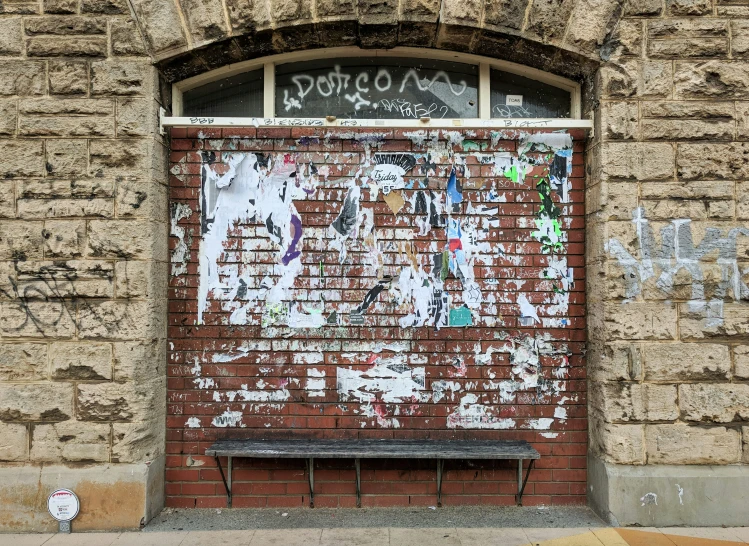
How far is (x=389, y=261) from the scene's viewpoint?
4.92 meters

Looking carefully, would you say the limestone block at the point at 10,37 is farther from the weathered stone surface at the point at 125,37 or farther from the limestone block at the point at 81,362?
the limestone block at the point at 81,362

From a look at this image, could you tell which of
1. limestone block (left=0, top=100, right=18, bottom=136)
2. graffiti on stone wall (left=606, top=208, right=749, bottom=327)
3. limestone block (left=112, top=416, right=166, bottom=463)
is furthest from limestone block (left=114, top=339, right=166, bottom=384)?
graffiti on stone wall (left=606, top=208, right=749, bottom=327)

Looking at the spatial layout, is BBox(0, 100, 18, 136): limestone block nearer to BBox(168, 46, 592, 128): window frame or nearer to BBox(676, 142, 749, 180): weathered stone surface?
BBox(168, 46, 592, 128): window frame

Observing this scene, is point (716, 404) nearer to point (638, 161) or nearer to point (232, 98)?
point (638, 161)

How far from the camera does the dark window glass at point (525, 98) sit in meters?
5.09

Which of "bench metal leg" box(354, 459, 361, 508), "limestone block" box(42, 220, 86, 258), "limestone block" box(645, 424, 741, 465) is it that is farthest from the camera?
"bench metal leg" box(354, 459, 361, 508)

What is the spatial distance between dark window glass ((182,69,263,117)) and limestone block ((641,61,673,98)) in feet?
10.7

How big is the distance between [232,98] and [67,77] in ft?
4.29

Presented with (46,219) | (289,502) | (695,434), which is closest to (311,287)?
(289,502)

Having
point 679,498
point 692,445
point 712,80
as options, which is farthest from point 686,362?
point 712,80

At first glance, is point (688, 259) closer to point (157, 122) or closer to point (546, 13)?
point (546, 13)

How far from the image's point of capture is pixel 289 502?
4.80 metres

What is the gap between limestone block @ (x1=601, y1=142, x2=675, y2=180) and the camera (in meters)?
4.58

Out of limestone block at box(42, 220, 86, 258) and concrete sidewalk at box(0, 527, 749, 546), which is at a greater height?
limestone block at box(42, 220, 86, 258)
